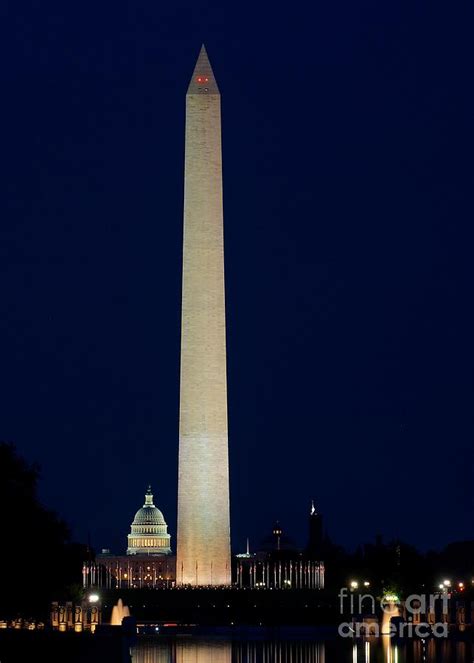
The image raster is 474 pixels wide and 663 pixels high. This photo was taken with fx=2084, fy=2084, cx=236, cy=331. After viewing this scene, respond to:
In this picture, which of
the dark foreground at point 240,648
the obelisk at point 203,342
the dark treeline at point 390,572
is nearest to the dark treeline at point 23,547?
the dark foreground at point 240,648

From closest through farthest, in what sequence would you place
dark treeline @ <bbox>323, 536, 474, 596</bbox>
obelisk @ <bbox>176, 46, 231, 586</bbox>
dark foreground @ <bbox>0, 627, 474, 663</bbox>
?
dark foreground @ <bbox>0, 627, 474, 663</bbox>, obelisk @ <bbox>176, 46, 231, 586</bbox>, dark treeline @ <bbox>323, 536, 474, 596</bbox>

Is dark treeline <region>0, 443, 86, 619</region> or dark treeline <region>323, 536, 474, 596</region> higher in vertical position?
dark treeline <region>323, 536, 474, 596</region>

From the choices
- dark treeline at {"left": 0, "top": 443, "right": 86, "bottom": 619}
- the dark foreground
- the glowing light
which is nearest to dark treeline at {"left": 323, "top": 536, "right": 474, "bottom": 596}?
the glowing light

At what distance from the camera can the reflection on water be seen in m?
69.2

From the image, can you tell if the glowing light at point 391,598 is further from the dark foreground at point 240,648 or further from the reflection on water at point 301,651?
the reflection on water at point 301,651

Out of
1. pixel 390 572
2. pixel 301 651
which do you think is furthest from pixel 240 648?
pixel 390 572

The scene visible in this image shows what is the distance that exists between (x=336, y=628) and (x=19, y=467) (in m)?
29.4

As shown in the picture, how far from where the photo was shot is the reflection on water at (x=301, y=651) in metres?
69.2

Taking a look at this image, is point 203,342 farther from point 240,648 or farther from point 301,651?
point 301,651

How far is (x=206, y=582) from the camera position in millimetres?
110938

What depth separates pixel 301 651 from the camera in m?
77.9

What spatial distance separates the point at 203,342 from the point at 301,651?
34.2 m

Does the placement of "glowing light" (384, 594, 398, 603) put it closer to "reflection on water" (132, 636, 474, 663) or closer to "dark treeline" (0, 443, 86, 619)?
"reflection on water" (132, 636, 474, 663)

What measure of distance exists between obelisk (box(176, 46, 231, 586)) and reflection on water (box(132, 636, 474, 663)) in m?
Answer: 20.0
